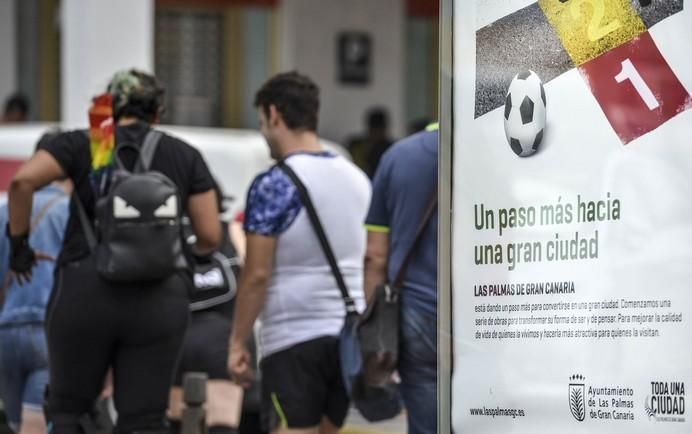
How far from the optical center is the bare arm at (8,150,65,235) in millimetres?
6102

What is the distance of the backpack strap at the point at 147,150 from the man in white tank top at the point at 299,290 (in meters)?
0.42

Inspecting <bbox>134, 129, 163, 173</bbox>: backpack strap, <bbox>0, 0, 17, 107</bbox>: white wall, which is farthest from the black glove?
<bbox>0, 0, 17, 107</bbox>: white wall

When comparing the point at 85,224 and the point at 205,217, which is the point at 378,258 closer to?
the point at 205,217

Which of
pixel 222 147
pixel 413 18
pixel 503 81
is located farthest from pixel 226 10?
pixel 503 81

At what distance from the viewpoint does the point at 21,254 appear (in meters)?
6.36

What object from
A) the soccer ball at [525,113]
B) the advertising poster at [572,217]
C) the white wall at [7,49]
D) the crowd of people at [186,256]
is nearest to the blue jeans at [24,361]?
the crowd of people at [186,256]

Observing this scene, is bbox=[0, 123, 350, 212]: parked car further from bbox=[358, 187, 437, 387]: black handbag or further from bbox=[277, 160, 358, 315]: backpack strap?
bbox=[358, 187, 437, 387]: black handbag

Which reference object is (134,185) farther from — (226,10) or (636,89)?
(226,10)

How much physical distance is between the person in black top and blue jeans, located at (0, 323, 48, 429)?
29.7 inches

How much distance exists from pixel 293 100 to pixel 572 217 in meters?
3.28

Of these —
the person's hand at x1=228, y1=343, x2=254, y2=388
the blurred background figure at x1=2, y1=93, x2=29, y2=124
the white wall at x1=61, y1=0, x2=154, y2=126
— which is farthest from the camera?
the blurred background figure at x1=2, y1=93, x2=29, y2=124

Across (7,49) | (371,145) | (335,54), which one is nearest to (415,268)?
(371,145)

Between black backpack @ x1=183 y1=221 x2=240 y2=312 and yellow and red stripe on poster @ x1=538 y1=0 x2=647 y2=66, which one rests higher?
yellow and red stripe on poster @ x1=538 y1=0 x2=647 y2=66

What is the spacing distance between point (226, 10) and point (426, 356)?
1450 centimetres
